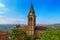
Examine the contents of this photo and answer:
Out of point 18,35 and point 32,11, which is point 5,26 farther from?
point 18,35

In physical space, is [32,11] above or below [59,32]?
above

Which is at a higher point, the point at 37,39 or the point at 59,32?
the point at 59,32

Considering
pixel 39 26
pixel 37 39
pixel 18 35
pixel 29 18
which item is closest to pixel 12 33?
pixel 18 35

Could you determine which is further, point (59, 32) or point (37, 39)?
point (37, 39)

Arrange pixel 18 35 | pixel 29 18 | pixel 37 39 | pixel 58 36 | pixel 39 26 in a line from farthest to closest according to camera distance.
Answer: pixel 39 26 < pixel 29 18 < pixel 37 39 < pixel 18 35 < pixel 58 36

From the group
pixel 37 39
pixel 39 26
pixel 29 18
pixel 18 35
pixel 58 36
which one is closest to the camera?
pixel 58 36

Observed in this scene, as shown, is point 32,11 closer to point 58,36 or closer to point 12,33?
point 12,33

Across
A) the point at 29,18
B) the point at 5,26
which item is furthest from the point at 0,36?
the point at 29,18

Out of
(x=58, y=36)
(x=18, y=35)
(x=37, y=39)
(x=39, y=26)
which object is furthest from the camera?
(x=39, y=26)

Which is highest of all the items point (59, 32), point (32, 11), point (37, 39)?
point (32, 11)
